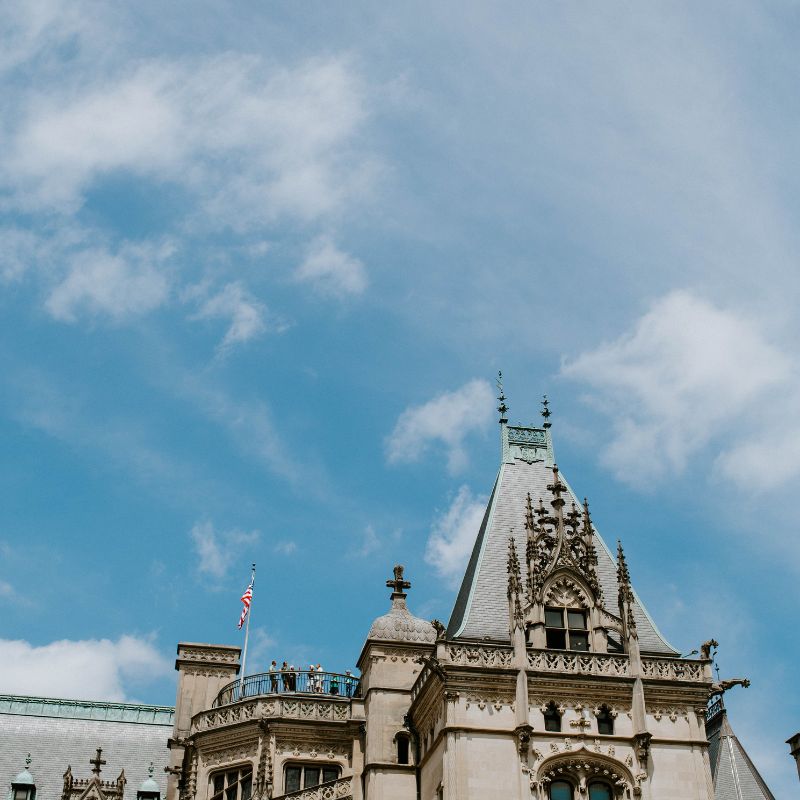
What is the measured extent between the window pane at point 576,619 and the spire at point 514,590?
1849mm

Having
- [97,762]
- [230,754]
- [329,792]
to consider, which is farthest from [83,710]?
[329,792]

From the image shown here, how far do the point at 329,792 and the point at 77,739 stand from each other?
45.5ft

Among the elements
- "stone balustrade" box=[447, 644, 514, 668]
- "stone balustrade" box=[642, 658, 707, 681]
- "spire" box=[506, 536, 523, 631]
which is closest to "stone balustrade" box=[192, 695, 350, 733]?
"stone balustrade" box=[447, 644, 514, 668]

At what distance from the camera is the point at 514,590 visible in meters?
36.6

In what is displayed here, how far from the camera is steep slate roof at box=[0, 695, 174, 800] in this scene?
44.4 meters

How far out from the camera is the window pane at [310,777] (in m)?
38.4

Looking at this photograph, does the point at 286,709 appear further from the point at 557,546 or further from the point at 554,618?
the point at 557,546

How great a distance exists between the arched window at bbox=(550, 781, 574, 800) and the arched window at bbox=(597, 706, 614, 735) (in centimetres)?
187

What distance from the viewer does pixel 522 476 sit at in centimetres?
4425

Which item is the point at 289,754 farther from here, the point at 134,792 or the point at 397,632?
the point at 134,792

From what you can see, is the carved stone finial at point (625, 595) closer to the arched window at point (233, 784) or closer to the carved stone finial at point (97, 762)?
the arched window at point (233, 784)

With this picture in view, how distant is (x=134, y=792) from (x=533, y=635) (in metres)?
16.9

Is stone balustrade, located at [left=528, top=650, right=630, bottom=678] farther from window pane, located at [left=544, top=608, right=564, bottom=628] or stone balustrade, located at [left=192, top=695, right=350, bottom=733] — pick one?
stone balustrade, located at [left=192, top=695, right=350, bottom=733]

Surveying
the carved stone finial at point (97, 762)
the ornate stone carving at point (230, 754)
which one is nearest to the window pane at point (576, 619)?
the ornate stone carving at point (230, 754)
